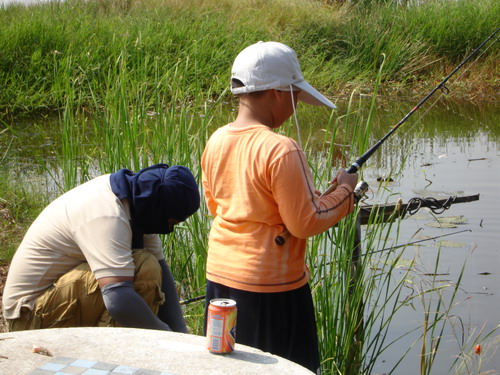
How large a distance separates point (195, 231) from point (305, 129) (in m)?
5.99

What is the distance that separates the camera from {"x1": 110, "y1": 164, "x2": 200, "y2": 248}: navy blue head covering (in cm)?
273

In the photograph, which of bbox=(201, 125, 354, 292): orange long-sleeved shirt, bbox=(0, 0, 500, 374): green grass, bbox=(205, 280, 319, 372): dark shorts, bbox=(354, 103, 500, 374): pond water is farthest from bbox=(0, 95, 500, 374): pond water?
bbox=(201, 125, 354, 292): orange long-sleeved shirt

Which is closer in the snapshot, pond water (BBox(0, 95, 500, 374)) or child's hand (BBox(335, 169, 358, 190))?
child's hand (BBox(335, 169, 358, 190))

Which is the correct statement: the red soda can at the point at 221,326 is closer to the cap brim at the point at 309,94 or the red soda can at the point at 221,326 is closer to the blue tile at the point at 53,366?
the blue tile at the point at 53,366

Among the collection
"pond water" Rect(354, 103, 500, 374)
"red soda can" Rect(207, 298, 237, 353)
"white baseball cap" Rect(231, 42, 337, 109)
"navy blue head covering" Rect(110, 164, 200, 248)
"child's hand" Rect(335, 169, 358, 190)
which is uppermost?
"white baseball cap" Rect(231, 42, 337, 109)

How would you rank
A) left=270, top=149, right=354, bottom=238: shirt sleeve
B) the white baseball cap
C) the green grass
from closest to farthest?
left=270, top=149, right=354, bottom=238: shirt sleeve < the white baseball cap < the green grass

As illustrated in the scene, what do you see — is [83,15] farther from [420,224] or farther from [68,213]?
[68,213]

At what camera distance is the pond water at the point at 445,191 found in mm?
4137

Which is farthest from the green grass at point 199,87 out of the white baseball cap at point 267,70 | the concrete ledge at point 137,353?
the concrete ledge at point 137,353

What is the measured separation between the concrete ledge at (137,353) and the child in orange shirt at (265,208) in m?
0.28

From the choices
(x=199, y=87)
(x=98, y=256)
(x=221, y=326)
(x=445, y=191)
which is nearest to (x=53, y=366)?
(x=221, y=326)

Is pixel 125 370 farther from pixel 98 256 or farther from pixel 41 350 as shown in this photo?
pixel 98 256

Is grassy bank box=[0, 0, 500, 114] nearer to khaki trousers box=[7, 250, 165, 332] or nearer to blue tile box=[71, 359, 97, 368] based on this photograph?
khaki trousers box=[7, 250, 165, 332]

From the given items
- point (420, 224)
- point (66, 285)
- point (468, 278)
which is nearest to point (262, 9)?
point (420, 224)
